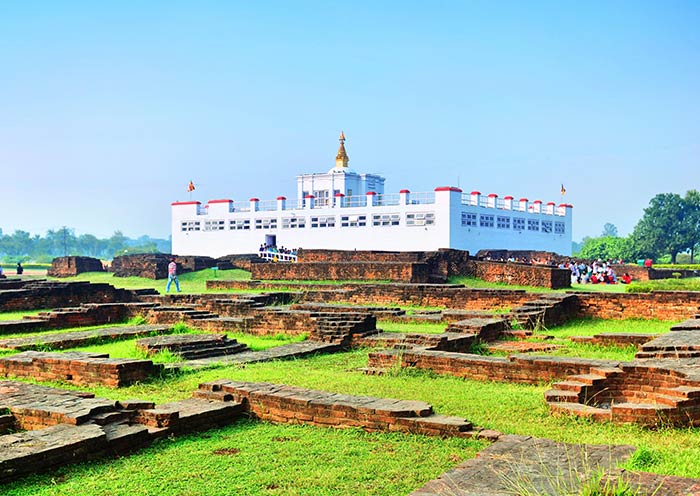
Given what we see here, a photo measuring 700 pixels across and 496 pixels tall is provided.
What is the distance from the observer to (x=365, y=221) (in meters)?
36.6

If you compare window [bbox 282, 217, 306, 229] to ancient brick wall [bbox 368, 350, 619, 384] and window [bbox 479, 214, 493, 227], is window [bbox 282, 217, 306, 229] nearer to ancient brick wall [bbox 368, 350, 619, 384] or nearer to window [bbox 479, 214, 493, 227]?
window [bbox 479, 214, 493, 227]

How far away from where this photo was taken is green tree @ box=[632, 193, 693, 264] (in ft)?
188

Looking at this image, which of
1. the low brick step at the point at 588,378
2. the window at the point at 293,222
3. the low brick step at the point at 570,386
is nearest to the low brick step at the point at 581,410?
the low brick step at the point at 570,386

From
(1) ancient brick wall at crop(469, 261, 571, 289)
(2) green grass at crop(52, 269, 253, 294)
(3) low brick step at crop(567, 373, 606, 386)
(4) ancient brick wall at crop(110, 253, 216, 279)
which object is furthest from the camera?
(4) ancient brick wall at crop(110, 253, 216, 279)

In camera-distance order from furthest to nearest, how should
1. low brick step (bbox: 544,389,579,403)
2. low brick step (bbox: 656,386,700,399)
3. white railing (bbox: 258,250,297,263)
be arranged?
white railing (bbox: 258,250,297,263) → low brick step (bbox: 544,389,579,403) → low brick step (bbox: 656,386,700,399)

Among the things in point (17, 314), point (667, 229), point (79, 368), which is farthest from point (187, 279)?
point (667, 229)

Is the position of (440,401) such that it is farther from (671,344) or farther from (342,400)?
(671,344)

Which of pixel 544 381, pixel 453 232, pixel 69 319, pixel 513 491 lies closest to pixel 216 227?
pixel 453 232

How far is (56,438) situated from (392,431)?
7.85ft

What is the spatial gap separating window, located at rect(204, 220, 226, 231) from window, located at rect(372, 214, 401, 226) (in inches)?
402

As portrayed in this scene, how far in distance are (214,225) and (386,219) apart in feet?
38.5

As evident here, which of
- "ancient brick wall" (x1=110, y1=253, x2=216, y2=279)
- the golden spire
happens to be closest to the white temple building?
the golden spire

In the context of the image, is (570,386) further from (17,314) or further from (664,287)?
(664,287)

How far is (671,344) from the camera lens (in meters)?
8.06
